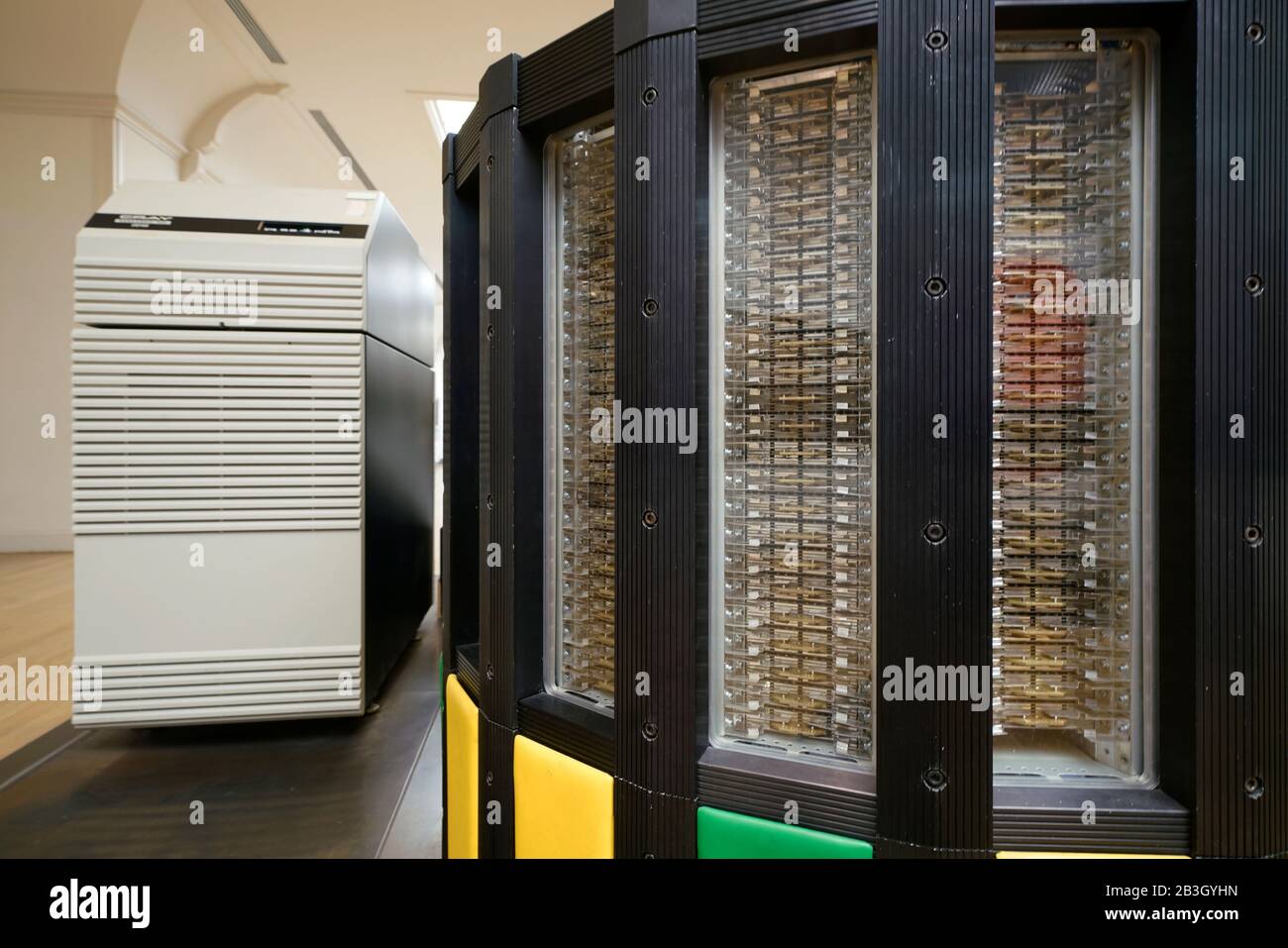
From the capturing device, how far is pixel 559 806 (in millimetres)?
1272

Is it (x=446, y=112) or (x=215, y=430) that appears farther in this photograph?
(x=446, y=112)

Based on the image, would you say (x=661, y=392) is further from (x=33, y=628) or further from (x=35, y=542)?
(x=35, y=542)

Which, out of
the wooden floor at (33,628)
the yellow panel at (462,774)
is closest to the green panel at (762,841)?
the yellow panel at (462,774)

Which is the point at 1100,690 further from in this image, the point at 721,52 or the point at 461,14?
the point at 461,14

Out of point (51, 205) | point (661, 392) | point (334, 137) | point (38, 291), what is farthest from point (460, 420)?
point (334, 137)

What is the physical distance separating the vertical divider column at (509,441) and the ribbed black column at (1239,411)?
1.21m

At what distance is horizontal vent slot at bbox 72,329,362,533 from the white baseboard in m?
5.08

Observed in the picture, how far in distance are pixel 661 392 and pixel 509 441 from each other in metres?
0.41

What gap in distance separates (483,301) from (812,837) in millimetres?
1290

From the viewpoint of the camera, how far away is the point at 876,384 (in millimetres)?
1037

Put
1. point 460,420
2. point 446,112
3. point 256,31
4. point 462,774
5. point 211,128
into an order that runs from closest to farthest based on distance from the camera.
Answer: point 462,774 < point 460,420 < point 256,31 < point 211,128 < point 446,112

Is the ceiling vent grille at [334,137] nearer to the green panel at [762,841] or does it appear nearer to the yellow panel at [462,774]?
the yellow panel at [462,774]

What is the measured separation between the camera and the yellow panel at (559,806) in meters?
1.20

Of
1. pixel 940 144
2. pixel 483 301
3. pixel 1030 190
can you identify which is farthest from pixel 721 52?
pixel 483 301
